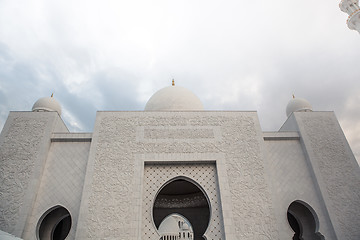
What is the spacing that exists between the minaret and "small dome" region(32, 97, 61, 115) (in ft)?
32.7

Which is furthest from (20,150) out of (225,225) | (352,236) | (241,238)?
(352,236)

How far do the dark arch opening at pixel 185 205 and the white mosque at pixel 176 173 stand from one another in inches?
135

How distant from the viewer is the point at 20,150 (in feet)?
18.4

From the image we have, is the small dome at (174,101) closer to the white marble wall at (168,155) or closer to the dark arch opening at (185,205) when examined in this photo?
the white marble wall at (168,155)

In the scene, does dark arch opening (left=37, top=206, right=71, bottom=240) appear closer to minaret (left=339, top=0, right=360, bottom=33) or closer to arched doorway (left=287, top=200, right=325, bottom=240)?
arched doorway (left=287, top=200, right=325, bottom=240)

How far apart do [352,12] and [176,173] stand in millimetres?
7617

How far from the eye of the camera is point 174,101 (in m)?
7.52

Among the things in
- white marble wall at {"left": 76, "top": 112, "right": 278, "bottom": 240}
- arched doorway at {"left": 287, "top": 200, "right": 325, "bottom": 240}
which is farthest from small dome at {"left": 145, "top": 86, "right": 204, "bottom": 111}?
arched doorway at {"left": 287, "top": 200, "right": 325, "bottom": 240}

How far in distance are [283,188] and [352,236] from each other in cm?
163

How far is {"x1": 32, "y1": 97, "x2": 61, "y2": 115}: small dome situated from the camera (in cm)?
718

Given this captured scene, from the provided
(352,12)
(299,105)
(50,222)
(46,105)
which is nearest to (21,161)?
(50,222)

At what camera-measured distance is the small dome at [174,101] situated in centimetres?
742

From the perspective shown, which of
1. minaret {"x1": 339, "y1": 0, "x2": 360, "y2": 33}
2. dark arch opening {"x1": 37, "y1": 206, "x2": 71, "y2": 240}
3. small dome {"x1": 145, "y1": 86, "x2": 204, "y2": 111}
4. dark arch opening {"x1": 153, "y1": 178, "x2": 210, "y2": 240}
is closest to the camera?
dark arch opening {"x1": 37, "y1": 206, "x2": 71, "y2": 240}

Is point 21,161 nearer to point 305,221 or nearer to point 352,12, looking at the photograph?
point 305,221
